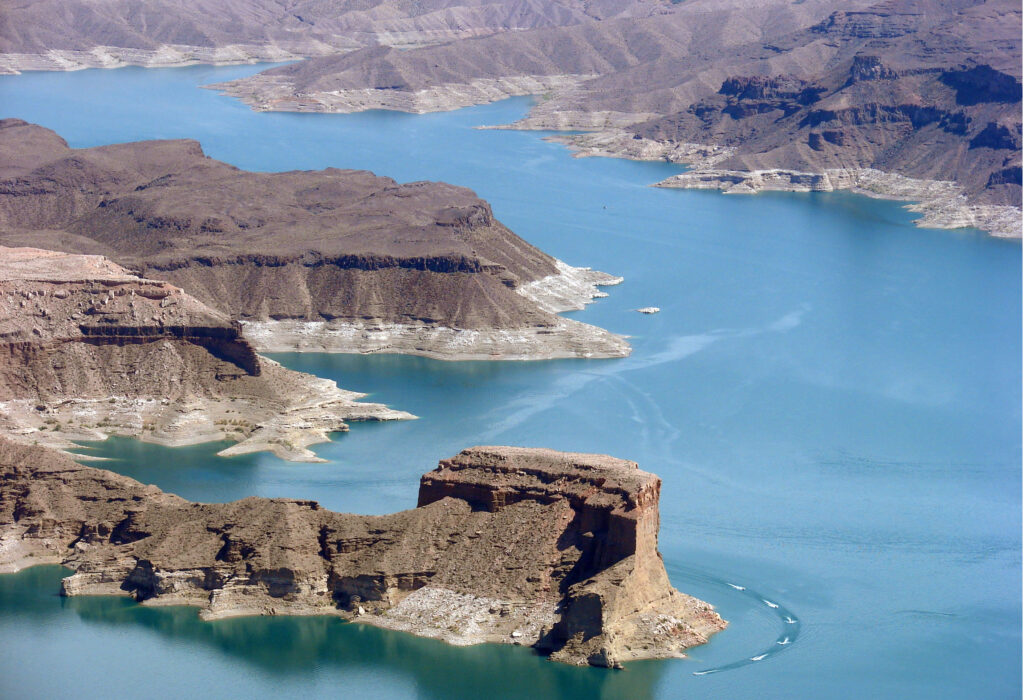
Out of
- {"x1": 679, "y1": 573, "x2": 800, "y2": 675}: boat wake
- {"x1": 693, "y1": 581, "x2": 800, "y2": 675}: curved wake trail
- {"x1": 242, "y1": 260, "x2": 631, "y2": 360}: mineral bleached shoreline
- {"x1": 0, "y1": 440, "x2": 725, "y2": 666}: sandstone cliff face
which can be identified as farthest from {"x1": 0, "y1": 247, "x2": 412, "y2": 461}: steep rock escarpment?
{"x1": 693, "y1": 581, "x2": 800, "y2": 675}: curved wake trail

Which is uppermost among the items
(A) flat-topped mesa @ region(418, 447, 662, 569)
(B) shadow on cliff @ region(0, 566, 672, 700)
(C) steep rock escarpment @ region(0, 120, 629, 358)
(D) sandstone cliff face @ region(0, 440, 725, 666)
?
(C) steep rock escarpment @ region(0, 120, 629, 358)

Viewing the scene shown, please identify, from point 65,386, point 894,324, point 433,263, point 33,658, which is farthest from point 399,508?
point 894,324

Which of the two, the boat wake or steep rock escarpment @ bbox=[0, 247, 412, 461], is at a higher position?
steep rock escarpment @ bbox=[0, 247, 412, 461]

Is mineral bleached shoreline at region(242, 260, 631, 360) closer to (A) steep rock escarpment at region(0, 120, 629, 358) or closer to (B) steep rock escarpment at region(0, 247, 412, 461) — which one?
(A) steep rock escarpment at region(0, 120, 629, 358)

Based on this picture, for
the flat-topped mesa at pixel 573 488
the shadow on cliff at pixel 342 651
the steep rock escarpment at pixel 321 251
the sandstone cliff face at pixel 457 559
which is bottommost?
the shadow on cliff at pixel 342 651

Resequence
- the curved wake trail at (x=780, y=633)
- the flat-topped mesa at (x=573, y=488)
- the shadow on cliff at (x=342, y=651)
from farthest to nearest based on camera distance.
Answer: the curved wake trail at (x=780, y=633) < the flat-topped mesa at (x=573, y=488) < the shadow on cliff at (x=342, y=651)

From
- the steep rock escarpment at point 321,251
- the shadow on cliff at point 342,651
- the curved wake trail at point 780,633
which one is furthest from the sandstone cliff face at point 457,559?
the steep rock escarpment at point 321,251

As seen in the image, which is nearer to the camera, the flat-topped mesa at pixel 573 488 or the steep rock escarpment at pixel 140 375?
the flat-topped mesa at pixel 573 488

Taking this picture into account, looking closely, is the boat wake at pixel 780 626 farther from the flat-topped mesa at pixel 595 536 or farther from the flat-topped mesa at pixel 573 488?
the flat-topped mesa at pixel 573 488
